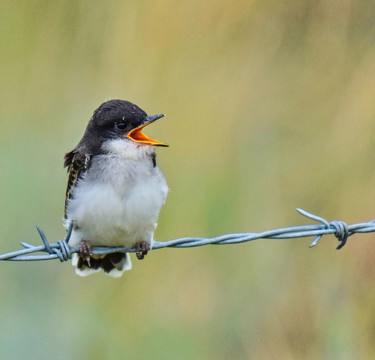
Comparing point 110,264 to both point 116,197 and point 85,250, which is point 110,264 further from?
point 116,197

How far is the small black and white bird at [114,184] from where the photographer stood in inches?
225

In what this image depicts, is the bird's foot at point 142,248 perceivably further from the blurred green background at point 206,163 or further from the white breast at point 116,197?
the blurred green background at point 206,163

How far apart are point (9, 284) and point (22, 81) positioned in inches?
74.0

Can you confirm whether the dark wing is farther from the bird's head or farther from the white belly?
the bird's head

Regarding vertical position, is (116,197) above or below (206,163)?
below

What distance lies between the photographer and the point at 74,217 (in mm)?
5828

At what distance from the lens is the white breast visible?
18.7ft

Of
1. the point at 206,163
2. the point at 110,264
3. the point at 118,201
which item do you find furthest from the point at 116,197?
the point at 206,163

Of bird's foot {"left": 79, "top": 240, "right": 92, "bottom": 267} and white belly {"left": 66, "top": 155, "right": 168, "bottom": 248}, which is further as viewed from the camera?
bird's foot {"left": 79, "top": 240, "right": 92, "bottom": 267}

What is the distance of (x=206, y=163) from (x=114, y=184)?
75.1 inches

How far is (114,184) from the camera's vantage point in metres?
5.68

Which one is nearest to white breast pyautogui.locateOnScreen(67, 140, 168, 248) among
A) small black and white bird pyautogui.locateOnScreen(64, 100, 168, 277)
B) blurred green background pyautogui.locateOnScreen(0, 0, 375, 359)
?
small black and white bird pyautogui.locateOnScreen(64, 100, 168, 277)

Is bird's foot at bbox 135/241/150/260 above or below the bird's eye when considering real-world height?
below

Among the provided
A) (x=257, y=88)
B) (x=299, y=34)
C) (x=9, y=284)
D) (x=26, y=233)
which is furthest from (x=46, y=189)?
(x=299, y=34)
